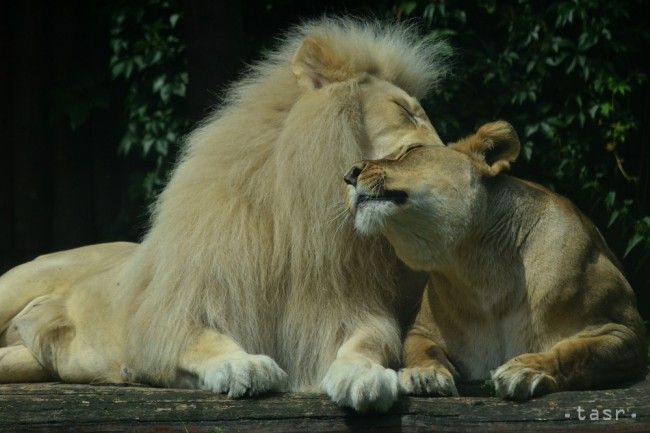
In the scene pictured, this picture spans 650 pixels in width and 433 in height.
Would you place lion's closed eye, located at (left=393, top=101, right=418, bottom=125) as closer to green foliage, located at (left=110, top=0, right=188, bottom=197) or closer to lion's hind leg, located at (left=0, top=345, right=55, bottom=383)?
lion's hind leg, located at (left=0, top=345, right=55, bottom=383)

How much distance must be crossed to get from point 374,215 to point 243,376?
Answer: 75 cm

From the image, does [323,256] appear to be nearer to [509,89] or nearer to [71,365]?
[71,365]

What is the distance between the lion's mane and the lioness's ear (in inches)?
20.5

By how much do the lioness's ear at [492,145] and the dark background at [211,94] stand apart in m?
2.58

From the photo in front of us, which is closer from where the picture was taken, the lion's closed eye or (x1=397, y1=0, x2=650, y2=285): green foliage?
the lion's closed eye

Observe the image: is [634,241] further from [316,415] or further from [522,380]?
[316,415]

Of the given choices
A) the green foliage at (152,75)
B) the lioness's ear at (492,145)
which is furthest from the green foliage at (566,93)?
the lioness's ear at (492,145)

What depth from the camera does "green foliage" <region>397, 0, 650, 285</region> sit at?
7.16m

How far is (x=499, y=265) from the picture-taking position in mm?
4328

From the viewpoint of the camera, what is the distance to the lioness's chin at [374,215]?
416 centimetres

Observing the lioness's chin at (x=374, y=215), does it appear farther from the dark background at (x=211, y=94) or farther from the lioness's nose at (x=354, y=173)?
the dark background at (x=211, y=94)

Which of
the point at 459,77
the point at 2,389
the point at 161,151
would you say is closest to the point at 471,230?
the point at 2,389

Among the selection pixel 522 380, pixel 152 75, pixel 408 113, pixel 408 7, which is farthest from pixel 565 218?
pixel 152 75

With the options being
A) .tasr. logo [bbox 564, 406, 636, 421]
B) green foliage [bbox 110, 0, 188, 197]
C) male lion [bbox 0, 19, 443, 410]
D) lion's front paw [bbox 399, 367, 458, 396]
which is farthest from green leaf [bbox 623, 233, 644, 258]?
.tasr. logo [bbox 564, 406, 636, 421]
